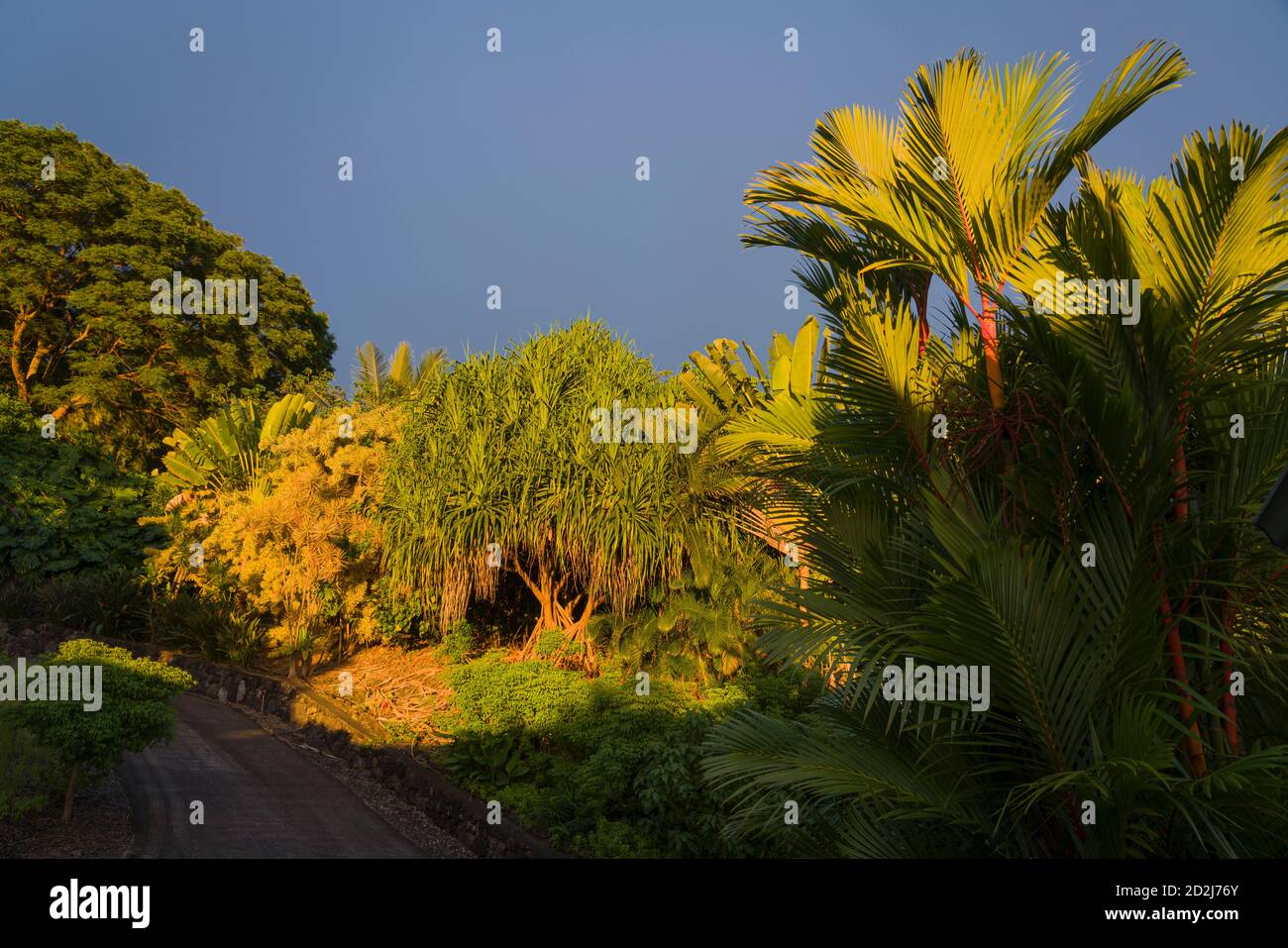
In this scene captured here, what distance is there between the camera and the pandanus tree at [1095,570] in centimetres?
421

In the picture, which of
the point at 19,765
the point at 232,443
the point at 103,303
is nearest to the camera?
the point at 19,765

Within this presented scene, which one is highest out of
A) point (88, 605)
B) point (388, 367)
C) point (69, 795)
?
point (388, 367)

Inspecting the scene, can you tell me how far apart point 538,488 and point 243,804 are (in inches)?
217

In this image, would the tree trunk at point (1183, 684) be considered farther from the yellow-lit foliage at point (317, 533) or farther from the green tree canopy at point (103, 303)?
the green tree canopy at point (103, 303)

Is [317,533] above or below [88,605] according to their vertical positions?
above

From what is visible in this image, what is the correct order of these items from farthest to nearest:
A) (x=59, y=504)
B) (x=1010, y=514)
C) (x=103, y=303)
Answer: (x=103, y=303) < (x=59, y=504) < (x=1010, y=514)

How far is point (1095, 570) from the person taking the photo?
4484 millimetres

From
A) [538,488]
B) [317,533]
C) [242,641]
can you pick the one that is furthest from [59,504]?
[538,488]

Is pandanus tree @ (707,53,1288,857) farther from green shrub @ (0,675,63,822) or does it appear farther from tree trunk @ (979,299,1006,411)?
green shrub @ (0,675,63,822)

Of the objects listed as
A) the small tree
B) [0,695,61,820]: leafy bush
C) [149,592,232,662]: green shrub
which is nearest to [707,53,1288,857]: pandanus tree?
[0,695,61,820]: leafy bush

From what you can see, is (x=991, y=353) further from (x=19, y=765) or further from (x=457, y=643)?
(x=457, y=643)
